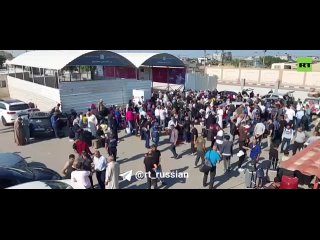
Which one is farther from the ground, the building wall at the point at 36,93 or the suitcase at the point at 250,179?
the building wall at the point at 36,93

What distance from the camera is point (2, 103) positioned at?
1342 centimetres

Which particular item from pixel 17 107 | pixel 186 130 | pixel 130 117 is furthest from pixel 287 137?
pixel 17 107

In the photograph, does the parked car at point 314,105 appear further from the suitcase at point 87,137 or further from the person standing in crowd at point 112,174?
the person standing in crowd at point 112,174

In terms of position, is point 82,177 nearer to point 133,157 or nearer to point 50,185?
point 50,185

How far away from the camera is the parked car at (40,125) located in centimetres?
1175

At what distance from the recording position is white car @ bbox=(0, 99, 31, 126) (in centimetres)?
1309

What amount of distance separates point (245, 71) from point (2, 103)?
25009mm

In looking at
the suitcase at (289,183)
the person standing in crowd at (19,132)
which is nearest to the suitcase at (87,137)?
the person standing in crowd at (19,132)

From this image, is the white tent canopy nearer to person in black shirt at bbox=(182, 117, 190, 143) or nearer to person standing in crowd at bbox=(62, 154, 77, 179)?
person in black shirt at bbox=(182, 117, 190, 143)

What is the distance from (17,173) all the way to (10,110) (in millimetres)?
7237

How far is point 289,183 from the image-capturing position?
6.60 metres

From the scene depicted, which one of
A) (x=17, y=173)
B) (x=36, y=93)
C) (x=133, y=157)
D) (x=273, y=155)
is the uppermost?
(x=36, y=93)
